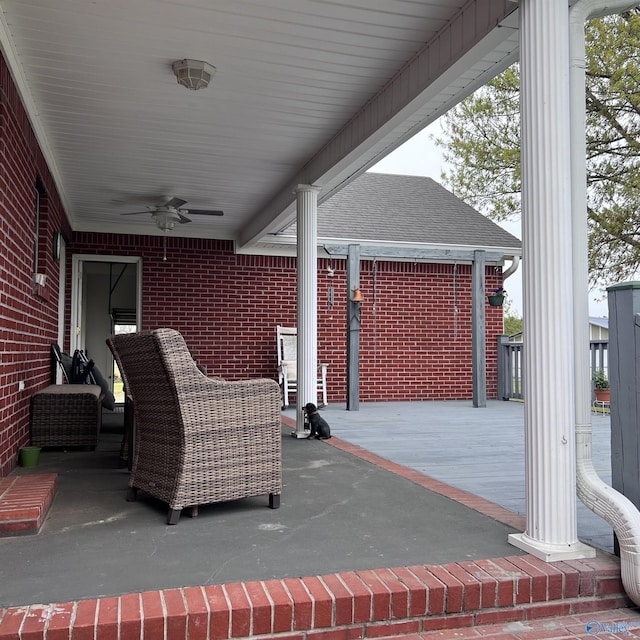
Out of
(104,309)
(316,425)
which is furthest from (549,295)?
(104,309)

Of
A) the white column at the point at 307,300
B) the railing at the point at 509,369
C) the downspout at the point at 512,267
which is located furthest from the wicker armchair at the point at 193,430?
the railing at the point at 509,369

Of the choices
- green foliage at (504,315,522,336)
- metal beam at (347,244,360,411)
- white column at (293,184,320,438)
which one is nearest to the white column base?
white column at (293,184,320,438)

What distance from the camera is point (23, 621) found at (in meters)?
1.81

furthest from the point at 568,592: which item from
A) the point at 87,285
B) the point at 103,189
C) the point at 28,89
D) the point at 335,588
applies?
the point at 87,285

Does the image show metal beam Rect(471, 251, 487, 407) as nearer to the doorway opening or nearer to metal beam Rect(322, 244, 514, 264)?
metal beam Rect(322, 244, 514, 264)

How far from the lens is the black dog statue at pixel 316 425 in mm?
5469

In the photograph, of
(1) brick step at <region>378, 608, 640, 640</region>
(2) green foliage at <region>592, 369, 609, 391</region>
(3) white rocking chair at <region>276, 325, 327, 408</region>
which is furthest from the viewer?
(3) white rocking chair at <region>276, 325, 327, 408</region>

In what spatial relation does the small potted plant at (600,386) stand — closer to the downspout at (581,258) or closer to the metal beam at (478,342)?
the metal beam at (478,342)

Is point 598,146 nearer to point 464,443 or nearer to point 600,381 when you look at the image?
point 600,381

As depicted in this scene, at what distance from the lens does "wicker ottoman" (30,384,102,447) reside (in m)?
4.77

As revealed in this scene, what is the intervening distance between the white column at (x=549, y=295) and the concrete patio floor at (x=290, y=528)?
0.24 metres

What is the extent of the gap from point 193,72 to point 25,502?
2.61 m

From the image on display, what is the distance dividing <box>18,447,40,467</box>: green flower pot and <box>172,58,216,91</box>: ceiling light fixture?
8.50ft

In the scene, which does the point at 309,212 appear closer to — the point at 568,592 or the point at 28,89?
the point at 28,89
